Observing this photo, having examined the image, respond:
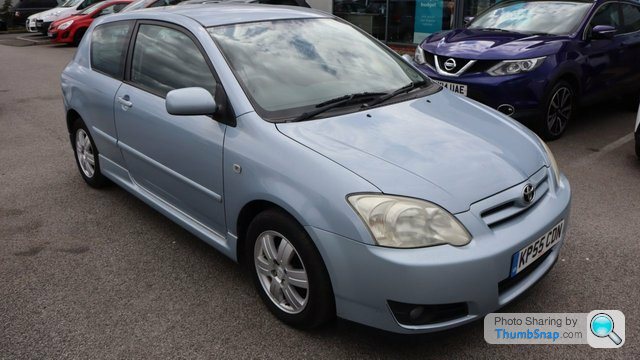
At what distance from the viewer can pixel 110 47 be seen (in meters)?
4.23

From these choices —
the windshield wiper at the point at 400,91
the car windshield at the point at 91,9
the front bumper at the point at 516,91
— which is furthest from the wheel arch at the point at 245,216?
the car windshield at the point at 91,9

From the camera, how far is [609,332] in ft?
9.02

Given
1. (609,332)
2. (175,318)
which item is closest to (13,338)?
(175,318)

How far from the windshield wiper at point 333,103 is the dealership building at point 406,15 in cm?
849

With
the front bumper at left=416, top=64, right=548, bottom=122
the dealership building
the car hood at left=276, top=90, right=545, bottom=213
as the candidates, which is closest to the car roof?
the car hood at left=276, top=90, right=545, bottom=213

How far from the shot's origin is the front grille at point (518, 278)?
2.48 m

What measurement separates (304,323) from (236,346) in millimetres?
344

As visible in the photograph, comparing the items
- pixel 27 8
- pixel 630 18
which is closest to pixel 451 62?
pixel 630 18

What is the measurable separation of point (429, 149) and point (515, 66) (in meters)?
3.42

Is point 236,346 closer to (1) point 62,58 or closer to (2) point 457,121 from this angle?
(2) point 457,121

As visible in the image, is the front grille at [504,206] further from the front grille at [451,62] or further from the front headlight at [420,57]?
the front headlight at [420,57]

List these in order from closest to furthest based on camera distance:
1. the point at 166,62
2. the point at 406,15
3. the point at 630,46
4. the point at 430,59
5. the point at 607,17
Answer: the point at 166,62 → the point at 430,59 → the point at 607,17 → the point at 630,46 → the point at 406,15

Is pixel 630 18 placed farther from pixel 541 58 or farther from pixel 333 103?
pixel 333 103

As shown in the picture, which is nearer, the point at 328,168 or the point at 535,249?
the point at 328,168
